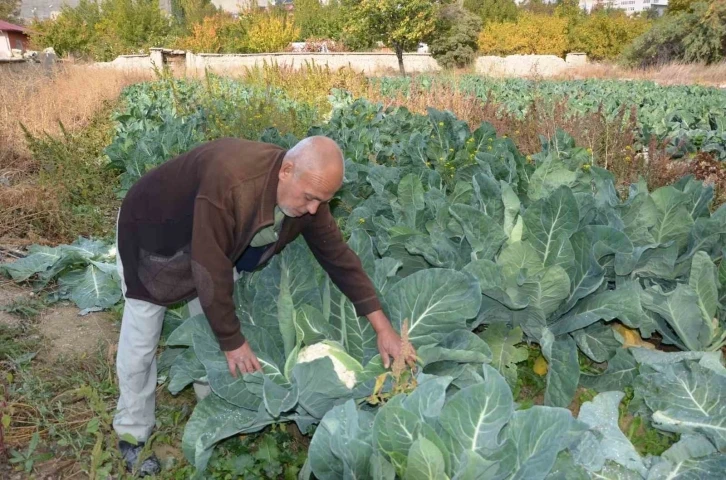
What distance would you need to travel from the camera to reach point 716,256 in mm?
3289

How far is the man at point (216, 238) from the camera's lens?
79.5 inches

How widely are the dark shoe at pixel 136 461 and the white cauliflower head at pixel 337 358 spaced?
86cm

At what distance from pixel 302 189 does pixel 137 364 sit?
122 cm

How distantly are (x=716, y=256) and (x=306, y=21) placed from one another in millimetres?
57637

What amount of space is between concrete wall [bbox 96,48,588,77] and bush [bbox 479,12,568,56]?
4772 mm

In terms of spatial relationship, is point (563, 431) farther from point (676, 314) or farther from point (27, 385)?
point (27, 385)

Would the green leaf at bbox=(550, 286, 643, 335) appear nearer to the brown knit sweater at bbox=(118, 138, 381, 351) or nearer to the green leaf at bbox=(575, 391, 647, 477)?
the green leaf at bbox=(575, 391, 647, 477)

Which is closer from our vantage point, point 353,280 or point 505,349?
point 353,280

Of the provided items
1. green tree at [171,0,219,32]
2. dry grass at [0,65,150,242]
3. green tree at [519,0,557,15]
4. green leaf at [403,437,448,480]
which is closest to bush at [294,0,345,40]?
green tree at [171,0,219,32]

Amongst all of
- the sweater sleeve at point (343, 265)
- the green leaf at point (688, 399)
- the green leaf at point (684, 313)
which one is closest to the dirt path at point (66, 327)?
the sweater sleeve at point (343, 265)

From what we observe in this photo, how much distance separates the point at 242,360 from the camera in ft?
7.53

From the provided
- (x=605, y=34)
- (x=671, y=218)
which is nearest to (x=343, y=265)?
(x=671, y=218)

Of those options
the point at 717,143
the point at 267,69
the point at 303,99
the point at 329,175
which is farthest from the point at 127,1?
the point at 329,175

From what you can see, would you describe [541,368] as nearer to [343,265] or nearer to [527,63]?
[343,265]
